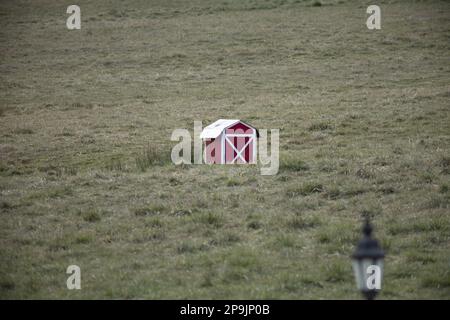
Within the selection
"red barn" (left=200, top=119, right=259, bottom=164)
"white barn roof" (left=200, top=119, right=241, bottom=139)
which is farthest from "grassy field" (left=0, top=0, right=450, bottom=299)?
"white barn roof" (left=200, top=119, right=241, bottom=139)

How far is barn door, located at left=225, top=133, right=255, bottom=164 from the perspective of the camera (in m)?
18.3

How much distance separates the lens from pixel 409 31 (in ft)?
133

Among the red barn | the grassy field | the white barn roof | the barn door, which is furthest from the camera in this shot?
the barn door

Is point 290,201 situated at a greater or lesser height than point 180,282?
greater

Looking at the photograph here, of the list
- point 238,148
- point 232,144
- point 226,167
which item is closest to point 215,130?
point 232,144

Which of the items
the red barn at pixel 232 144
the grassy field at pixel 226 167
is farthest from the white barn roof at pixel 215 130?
the grassy field at pixel 226 167

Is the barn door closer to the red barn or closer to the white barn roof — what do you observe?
the red barn

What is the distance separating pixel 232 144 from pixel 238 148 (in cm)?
24

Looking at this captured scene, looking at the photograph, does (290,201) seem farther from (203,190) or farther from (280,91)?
(280,91)

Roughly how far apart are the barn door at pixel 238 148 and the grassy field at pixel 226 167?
938mm

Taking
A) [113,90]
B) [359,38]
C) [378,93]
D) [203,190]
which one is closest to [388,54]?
[359,38]

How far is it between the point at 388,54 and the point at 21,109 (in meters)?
20.4

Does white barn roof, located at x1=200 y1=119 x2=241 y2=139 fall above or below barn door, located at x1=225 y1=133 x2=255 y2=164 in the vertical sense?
above
